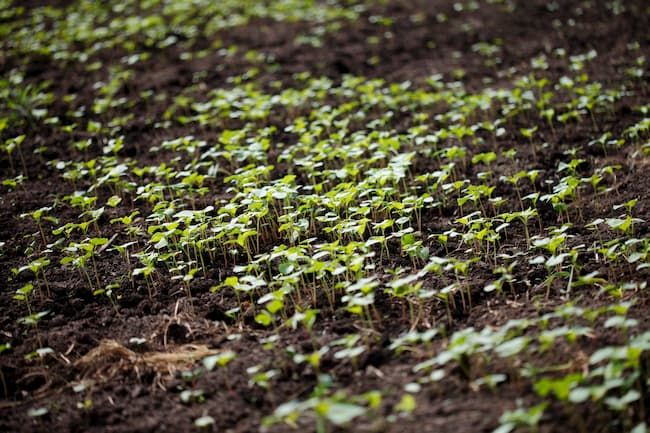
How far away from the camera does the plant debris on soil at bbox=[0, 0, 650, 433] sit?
2.29 m

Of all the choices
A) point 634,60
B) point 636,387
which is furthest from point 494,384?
point 634,60

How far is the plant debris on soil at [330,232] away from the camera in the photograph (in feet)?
7.53

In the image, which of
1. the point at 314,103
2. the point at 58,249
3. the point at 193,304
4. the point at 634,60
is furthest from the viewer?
the point at 634,60

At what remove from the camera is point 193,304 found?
3.02 m

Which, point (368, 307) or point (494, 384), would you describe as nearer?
point (494, 384)

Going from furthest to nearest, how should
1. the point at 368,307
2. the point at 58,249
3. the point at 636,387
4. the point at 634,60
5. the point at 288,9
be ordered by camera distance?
the point at 288,9
the point at 634,60
the point at 58,249
the point at 368,307
the point at 636,387

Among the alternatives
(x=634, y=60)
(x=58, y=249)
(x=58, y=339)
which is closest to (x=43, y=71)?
(x=58, y=249)

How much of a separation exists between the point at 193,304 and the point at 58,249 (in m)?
1.07

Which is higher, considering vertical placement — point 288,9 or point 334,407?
point 288,9

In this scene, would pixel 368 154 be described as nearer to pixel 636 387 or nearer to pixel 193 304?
pixel 193 304

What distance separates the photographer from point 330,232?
3.46m

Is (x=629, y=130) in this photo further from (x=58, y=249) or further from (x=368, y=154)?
(x=58, y=249)

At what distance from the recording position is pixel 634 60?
581cm

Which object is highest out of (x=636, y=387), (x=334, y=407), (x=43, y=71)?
(x=43, y=71)
